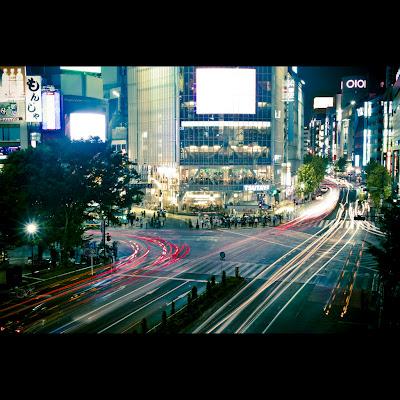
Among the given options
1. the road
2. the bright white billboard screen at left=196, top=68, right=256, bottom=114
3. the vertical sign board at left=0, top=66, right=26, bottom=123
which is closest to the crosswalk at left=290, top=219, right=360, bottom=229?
the road

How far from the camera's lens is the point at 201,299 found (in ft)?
40.7

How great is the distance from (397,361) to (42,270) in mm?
14314

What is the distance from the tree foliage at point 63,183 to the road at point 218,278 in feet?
6.01

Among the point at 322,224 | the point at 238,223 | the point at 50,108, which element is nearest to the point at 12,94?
the point at 50,108

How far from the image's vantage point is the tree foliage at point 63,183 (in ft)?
53.7

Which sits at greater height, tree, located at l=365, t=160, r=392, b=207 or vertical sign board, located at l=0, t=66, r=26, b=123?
vertical sign board, located at l=0, t=66, r=26, b=123

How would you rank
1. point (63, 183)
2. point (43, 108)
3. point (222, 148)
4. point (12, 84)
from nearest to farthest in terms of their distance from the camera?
point (63, 183) → point (12, 84) → point (43, 108) → point (222, 148)

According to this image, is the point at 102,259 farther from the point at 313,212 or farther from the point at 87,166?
the point at 313,212

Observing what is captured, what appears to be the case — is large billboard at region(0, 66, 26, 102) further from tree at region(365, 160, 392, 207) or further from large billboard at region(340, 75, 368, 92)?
large billboard at region(340, 75, 368, 92)

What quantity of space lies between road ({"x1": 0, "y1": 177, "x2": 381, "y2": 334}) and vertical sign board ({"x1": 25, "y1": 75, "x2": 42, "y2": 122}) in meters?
13.0

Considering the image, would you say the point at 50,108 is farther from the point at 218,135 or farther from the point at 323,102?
the point at 323,102

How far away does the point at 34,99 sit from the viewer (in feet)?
109

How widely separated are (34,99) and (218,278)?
76.8 feet

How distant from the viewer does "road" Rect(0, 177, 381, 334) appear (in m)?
11.1
